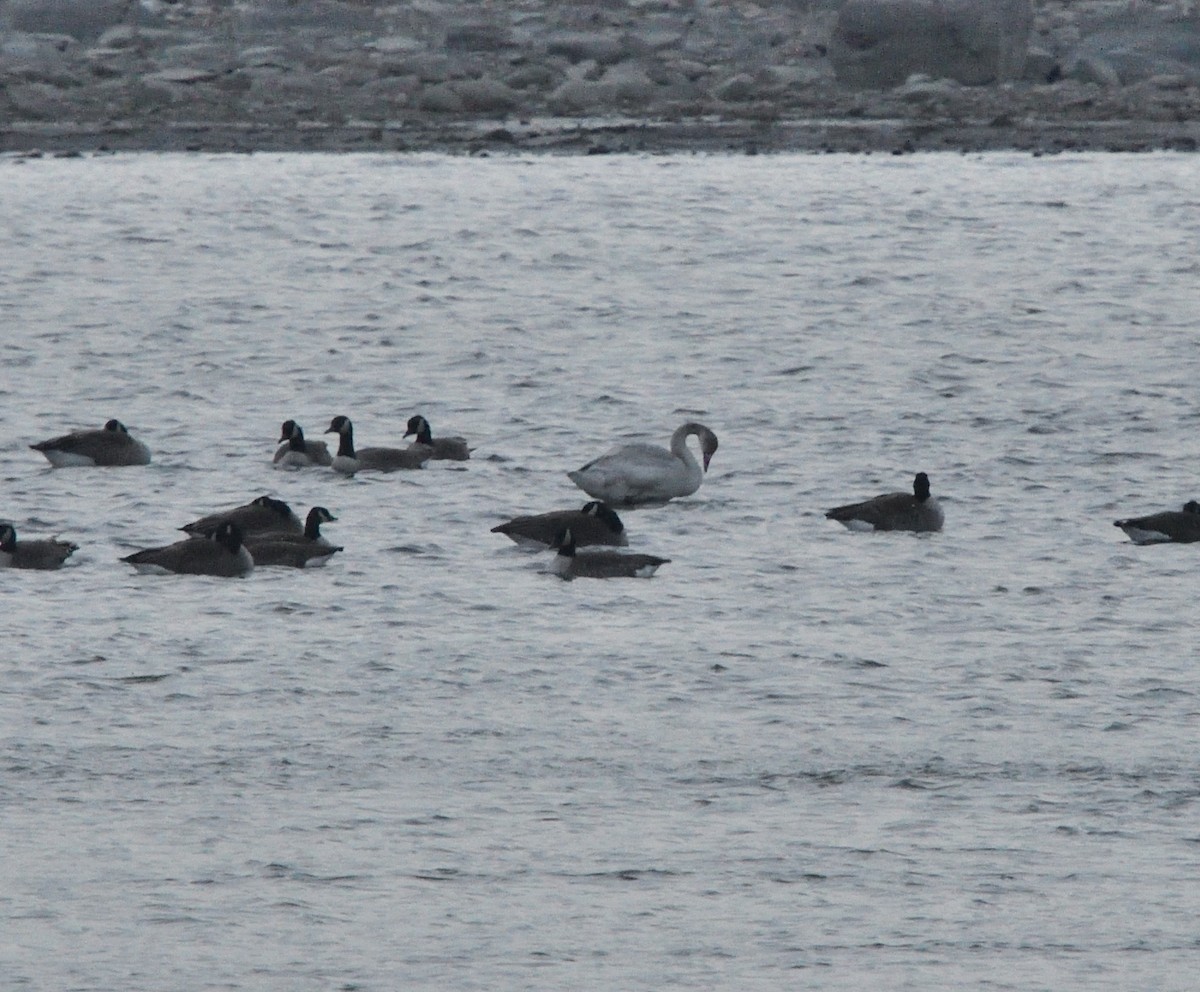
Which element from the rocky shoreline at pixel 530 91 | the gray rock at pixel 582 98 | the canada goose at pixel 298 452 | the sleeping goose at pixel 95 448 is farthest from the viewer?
the gray rock at pixel 582 98

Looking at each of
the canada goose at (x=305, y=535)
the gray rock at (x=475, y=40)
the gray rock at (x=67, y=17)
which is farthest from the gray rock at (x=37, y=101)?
the canada goose at (x=305, y=535)

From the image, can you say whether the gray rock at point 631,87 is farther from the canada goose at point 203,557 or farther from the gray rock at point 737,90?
the canada goose at point 203,557

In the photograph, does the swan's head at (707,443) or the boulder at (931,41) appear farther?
the boulder at (931,41)

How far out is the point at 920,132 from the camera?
145 ft

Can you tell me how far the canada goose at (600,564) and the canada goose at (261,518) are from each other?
67.8 inches

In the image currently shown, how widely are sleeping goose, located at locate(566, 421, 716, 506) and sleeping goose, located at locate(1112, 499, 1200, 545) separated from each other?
10.0 ft

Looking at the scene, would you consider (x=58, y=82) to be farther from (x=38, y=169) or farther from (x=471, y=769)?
(x=471, y=769)

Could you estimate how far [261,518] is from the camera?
14.7 m

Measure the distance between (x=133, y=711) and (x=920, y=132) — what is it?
35.0 metres

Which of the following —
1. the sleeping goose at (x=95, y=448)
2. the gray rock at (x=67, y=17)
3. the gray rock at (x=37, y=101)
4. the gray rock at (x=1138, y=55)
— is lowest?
the sleeping goose at (x=95, y=448)

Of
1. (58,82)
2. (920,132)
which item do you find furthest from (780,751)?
(58,82)

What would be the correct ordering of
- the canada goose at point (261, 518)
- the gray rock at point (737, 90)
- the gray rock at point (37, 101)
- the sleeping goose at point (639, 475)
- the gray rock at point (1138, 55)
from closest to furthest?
the canada goose at point (261, 518)
the sleeping goose at point (639, 475)
the gray rock at point (37, 101)
the gray rock at point (737, 90)
the gray rock at point (1138, 55)

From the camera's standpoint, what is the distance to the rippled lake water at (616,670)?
806cm

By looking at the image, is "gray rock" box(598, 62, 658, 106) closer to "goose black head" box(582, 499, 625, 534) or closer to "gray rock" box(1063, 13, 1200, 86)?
"gray rock" box(1063, 13, 1200, 86)
